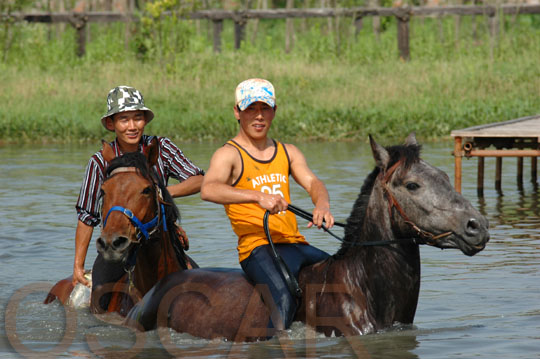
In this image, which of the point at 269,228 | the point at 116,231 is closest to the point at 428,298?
the point at 269,228

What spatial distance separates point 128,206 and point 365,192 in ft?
4.98

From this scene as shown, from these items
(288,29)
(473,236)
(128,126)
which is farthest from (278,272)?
(288,29)

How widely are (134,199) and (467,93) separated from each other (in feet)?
66.8

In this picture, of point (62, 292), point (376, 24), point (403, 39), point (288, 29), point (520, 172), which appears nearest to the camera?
point (62, 292)

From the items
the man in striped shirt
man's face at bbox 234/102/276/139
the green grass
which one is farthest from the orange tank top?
the green grass

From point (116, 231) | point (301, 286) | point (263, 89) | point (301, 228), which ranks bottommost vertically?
point (301, 228)

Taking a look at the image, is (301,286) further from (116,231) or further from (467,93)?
(467,93)

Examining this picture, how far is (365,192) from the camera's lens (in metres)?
6.39

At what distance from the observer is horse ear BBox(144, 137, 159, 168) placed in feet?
23.0

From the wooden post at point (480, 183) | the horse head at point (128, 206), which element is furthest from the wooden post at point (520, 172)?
the horse head at point (128, 206)

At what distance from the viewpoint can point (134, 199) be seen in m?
6.55

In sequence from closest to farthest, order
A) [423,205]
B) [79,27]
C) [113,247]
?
[423,205], [113,247], [79,27]

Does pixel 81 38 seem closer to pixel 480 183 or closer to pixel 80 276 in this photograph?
pixel 480 183

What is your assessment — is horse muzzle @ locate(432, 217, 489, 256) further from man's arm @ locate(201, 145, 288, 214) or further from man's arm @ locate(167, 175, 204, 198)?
man's arm @ locate(167, 175, 204, 198)
